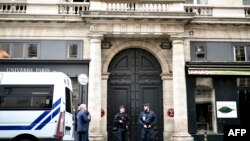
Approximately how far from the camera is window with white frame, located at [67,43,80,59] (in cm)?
1891

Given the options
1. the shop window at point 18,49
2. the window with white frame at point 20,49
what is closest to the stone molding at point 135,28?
the window with white frame at point 20,49

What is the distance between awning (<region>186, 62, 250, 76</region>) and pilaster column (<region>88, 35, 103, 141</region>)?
4.68m

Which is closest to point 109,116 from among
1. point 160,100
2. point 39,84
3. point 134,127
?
point 134,127

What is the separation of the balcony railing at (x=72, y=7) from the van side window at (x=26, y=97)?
7.42m

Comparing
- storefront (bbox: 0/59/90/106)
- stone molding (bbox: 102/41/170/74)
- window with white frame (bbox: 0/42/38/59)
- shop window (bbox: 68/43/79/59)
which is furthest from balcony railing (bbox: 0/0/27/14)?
stone molding (bbox: 102/41/170/74)

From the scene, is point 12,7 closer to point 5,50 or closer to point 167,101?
point 5,50

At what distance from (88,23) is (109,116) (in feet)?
16.5

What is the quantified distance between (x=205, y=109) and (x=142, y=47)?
15.7 feet

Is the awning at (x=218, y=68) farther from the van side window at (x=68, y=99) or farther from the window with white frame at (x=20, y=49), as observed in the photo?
the window with white frame at (x=20, y=49)

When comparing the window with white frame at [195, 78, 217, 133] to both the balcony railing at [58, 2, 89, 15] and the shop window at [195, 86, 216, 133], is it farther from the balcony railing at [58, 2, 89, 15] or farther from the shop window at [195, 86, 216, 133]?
the balcony railing at [58, 2, 89, 15]

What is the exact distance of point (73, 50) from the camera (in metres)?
19.0

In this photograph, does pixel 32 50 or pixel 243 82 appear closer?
pixel 32 50

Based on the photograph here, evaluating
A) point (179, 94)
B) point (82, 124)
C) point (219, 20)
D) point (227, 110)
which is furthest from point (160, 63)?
point (82, 124)

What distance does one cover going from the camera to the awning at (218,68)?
725 inches
